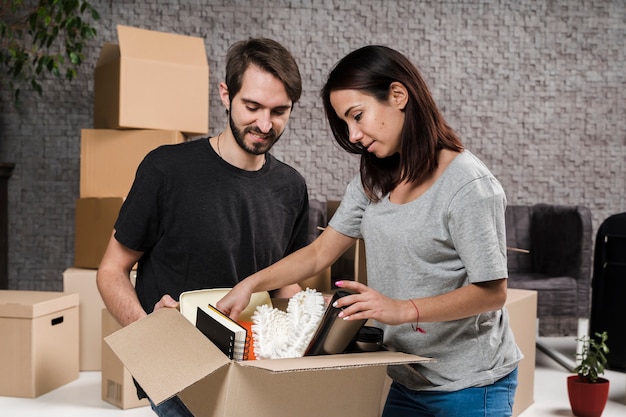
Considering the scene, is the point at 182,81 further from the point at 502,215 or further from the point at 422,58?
the point at 502,215

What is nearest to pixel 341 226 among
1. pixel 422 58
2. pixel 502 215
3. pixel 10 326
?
pixel 502 215

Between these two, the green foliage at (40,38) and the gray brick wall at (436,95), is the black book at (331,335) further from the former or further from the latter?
the gray brick wall at (436,95)

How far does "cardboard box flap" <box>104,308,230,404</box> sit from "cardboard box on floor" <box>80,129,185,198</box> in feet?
8.54

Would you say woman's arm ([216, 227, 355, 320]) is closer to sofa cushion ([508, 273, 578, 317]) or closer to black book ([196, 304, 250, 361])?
black book ([196, 304, 250, 361])

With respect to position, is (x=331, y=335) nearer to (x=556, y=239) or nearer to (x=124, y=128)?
(x=124, y=128)

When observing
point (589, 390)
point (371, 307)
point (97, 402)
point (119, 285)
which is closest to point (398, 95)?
point (371, 307)

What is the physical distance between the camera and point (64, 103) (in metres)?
4.49

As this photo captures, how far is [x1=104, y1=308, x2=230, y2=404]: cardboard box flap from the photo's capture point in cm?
99

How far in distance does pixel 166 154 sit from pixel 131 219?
15 centimetres

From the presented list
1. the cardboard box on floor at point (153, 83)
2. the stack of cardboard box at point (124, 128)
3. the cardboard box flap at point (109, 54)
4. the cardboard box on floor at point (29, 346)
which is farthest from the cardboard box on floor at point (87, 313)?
the cardboard box flap at point (109, 54)

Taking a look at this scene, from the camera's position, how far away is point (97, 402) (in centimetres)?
329

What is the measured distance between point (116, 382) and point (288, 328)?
2.26m

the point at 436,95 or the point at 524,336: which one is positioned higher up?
the point at 436,95

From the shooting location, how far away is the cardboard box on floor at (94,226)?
3.69 m
